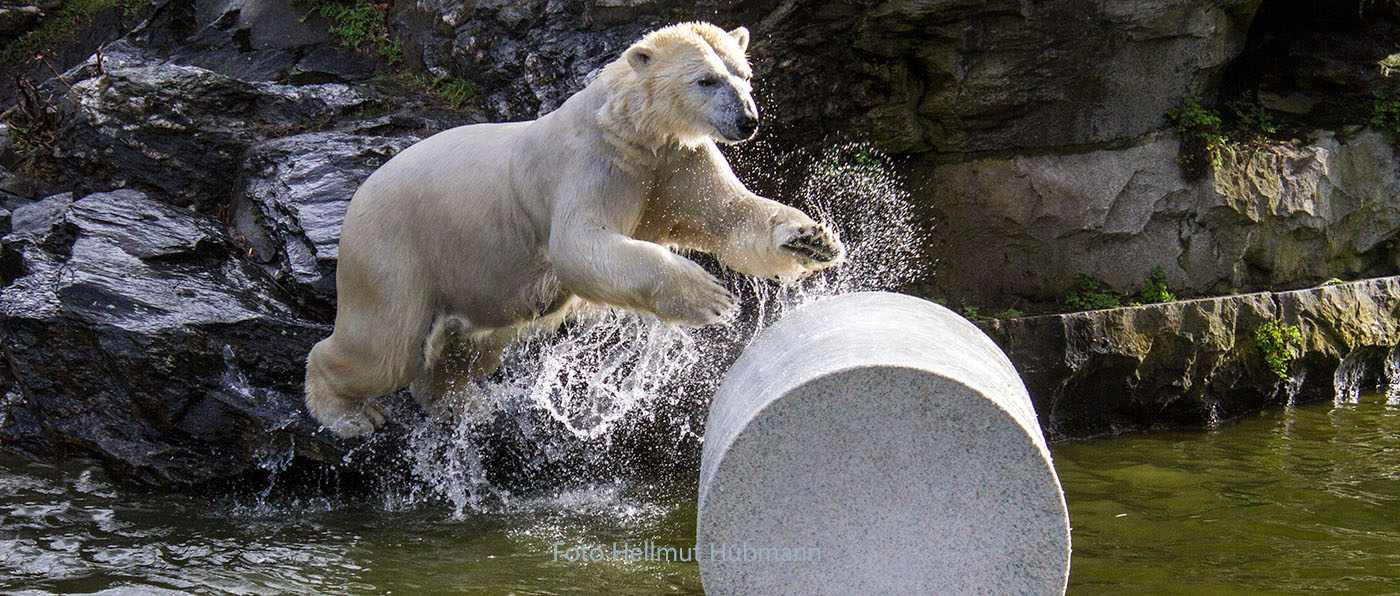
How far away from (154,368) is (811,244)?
334 centimetres

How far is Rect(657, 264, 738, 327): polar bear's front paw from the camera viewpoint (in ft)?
12.3

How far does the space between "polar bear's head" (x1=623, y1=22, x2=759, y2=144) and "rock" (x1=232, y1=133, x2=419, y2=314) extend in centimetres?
259

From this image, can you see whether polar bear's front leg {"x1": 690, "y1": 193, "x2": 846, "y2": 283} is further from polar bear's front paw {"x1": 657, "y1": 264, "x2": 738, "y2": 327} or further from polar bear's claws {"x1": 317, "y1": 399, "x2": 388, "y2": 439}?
polar bear's claws {"x1": 317, "y1": 399, "x2": 388, "y2": 439}

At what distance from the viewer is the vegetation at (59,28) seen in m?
9.64

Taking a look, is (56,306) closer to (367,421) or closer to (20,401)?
(20,401)

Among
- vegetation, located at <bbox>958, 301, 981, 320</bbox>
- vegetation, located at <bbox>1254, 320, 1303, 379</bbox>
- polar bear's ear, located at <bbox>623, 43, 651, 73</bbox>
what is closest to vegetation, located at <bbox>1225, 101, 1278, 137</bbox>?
vegetation, located at <bbox>1254, 320, 1303, 379</bbox>

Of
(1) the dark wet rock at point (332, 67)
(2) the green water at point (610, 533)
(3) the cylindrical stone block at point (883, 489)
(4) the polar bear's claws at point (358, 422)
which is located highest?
(1) the dark wet rock at point (332, 67)

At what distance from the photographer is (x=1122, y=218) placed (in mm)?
6633

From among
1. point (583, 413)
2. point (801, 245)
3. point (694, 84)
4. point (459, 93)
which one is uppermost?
point (459, 93)

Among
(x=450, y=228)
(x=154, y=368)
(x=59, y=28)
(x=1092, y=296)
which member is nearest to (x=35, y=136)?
(x=59, y=28)

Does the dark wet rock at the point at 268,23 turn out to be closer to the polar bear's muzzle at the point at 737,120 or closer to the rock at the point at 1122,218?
the rock at the point at 1122,218

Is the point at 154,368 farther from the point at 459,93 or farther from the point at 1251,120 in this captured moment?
the point at 1251,120

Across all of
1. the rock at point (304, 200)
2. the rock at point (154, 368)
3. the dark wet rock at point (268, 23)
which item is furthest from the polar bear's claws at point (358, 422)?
the dark wet rock at point (268, 23)

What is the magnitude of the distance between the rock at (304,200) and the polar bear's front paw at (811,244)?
297 centimetres
